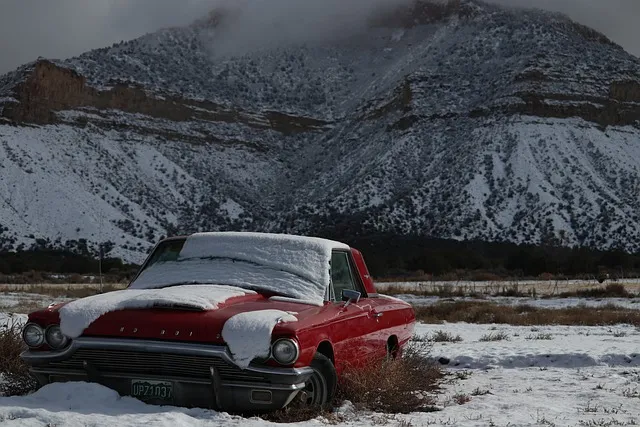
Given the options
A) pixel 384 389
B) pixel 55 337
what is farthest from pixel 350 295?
pixel 55 337

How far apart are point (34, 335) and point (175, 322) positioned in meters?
1.16

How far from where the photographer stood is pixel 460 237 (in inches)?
2591

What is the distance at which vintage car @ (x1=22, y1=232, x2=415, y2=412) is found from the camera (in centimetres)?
553

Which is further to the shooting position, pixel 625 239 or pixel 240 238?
pixel 625 239

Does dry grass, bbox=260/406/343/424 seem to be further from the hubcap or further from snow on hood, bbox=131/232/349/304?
snow on hood, bbox=131/232/349/304

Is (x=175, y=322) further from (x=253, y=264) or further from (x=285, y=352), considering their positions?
(x=253, y=264)

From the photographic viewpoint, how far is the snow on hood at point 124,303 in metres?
5.82

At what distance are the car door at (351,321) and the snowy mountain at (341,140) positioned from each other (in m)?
59.1

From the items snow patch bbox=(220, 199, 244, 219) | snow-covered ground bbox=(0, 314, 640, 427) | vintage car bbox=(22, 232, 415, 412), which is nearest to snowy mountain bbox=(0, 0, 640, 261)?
snow patch bbox=(220, 199, 244, 219)

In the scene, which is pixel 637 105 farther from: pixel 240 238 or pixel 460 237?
pixel 240 238

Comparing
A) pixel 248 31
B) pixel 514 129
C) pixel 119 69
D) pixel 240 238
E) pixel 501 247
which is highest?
pixel 248 31

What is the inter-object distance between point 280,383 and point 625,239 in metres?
62.9

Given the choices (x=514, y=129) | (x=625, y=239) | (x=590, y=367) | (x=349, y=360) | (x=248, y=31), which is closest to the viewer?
(x=349, y=360)

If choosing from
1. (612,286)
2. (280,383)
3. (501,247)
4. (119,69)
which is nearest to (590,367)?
(280,383)
